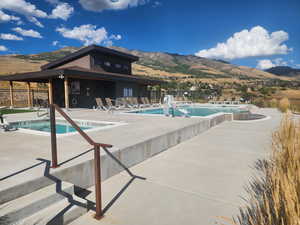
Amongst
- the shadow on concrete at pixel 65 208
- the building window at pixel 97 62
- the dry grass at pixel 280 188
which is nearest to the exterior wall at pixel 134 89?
the building window at pixel 97 62

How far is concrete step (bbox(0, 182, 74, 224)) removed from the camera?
1844 mm

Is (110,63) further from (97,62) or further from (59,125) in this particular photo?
(59,125)

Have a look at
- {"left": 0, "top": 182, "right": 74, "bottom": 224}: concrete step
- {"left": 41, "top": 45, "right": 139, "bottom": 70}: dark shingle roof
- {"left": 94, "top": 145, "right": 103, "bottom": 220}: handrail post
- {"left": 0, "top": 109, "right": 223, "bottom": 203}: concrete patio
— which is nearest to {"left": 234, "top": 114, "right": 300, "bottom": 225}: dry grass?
{"left": 94, "top": 145, "right": 103, "bottom": 220}: handrail post

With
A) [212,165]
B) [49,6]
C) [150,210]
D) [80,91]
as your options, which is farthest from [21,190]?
[49,6]

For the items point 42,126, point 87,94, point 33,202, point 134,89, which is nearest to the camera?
point 33,202

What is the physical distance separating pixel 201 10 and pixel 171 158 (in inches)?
865

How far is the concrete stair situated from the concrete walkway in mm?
196

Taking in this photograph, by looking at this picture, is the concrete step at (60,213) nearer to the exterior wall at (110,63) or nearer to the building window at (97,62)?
the exterior wall at (110,63)

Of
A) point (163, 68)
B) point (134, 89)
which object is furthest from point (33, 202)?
point (163, 68)

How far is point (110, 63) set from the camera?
17500 millimetres

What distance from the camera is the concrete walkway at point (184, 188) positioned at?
2311mm

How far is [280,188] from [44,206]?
2.52m

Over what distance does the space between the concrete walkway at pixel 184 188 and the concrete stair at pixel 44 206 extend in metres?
0.20

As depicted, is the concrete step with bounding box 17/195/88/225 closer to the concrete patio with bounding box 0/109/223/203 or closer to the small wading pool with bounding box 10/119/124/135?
the concrete patio with bounding box 0/109/223/203
